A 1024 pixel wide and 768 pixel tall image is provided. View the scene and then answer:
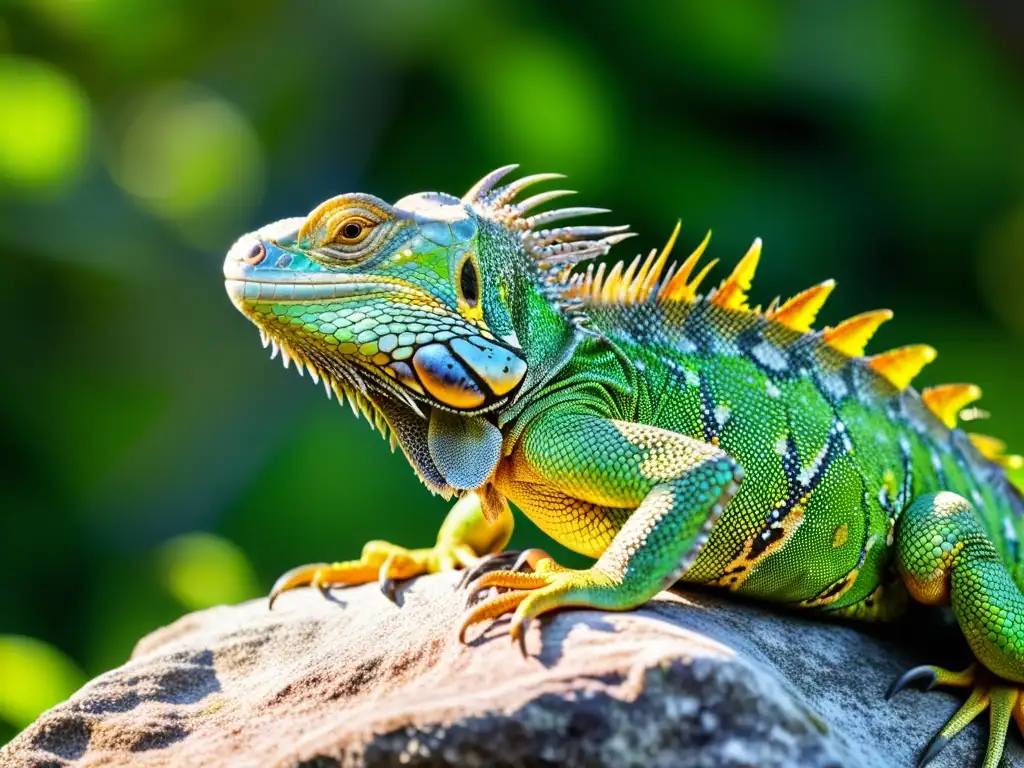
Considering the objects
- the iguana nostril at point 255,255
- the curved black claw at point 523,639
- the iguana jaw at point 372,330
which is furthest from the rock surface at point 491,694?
the iguana nostril at point 255,255

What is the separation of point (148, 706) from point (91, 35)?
18.0 feet

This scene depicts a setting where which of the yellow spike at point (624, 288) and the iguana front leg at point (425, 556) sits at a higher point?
the yellow spike at point (624, 288)

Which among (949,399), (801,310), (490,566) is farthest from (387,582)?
(949,399)

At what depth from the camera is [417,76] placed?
291 inches

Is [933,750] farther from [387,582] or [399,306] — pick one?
[399,306]

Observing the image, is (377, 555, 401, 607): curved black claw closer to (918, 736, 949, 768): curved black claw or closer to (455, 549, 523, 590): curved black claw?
(455, 549, 523, 590): curved black claw

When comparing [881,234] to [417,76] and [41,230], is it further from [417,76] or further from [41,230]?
[41,230]

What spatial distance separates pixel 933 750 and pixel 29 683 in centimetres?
335

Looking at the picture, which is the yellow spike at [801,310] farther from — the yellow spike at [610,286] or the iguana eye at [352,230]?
the iguana eye at [352,230]

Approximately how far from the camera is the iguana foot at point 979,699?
117 inches

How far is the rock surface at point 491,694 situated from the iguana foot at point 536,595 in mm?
36

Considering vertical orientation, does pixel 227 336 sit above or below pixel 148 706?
below

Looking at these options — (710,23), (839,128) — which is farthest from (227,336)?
(839,128)

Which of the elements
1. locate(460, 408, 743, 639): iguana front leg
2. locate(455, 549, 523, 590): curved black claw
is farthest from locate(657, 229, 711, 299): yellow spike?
locate(455, 549, 523, 590): curved black claw
